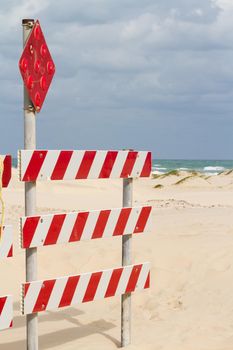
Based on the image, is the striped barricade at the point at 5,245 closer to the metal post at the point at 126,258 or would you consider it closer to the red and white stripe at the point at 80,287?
the red and white stripe at the point at 80,287

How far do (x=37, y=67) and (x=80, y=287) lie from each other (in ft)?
6.99

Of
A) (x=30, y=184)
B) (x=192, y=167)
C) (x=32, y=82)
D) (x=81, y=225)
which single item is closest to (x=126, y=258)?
(x=81, y=225)

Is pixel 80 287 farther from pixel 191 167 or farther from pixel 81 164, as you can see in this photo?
pixel 191 167

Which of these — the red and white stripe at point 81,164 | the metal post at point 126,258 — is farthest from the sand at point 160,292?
the red and white stripe at point 81,164

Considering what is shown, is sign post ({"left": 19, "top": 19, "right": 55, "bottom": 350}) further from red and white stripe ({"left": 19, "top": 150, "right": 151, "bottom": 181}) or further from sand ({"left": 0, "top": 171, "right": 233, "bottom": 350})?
sand ({"left": 0, "top": 171, "right": 233, "bottom": 350})

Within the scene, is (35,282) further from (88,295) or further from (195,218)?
(195,218)

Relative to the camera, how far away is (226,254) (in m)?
9.05

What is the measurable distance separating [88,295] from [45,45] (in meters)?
2.42

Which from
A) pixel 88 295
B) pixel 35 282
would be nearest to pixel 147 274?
pixel 88 295

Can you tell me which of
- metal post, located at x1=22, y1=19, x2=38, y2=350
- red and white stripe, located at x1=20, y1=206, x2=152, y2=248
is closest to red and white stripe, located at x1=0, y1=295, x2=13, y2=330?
metal post, located at x1=22, y1=19, x2=38, y2=350

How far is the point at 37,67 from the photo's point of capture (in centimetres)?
529

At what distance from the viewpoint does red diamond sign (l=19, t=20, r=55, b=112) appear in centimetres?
521

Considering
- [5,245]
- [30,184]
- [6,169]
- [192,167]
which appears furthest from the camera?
[192,167]

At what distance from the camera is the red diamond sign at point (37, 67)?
17.1 feet
